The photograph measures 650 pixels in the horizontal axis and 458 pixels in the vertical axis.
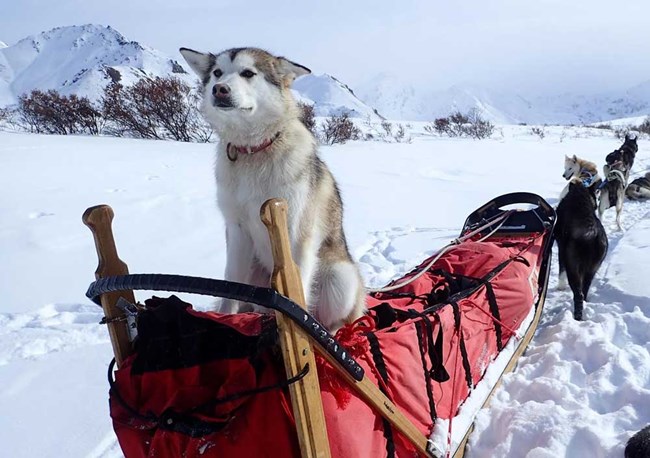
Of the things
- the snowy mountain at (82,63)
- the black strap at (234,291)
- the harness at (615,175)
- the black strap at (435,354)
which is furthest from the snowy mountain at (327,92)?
the black strap at (234,291)

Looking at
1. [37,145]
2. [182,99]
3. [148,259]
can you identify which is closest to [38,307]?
[148,259]

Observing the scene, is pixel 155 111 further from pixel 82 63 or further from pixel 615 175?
pixel 82 63

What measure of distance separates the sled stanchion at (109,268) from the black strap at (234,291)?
0.82 feet

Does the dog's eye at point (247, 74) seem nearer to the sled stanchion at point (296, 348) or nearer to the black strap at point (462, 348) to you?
the sled stanchion at point (296, 348)

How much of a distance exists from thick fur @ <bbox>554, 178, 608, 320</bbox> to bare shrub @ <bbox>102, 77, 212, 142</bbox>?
10390 mm

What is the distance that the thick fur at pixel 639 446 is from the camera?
63.7 inches

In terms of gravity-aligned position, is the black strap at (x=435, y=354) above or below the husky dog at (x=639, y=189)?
above

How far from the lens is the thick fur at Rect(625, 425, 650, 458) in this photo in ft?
5.31

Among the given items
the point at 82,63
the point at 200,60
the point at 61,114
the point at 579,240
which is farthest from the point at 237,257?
the point at 82,63

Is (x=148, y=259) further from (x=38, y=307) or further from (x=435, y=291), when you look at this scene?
(x=435, y=291)

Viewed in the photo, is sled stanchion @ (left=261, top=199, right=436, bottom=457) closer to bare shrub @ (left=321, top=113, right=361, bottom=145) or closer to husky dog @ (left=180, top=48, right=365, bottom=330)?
husky dog @ (left=180, top=48, right=365, bottom=330)

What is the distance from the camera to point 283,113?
206 cm

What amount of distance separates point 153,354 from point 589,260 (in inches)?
Result: 127

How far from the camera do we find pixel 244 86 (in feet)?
6.52
